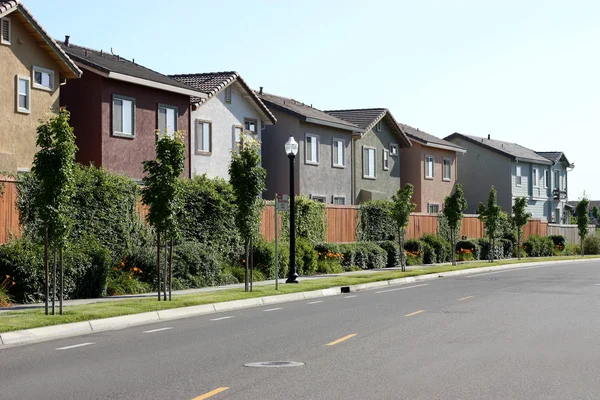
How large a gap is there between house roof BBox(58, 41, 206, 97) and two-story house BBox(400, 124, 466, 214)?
23.4m

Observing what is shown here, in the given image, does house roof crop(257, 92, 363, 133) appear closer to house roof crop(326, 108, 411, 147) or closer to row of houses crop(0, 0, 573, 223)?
row of houses crop(0, 0, 573, 223)

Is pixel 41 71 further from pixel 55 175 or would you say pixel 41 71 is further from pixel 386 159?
pixel 386 159

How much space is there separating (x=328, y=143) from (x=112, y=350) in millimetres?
36983

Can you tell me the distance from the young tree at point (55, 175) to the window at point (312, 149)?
1182 inches

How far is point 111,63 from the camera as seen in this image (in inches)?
1442

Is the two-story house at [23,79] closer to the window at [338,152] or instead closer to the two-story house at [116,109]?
the two-story house at [116,109]

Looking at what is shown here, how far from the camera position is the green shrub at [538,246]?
57.0m

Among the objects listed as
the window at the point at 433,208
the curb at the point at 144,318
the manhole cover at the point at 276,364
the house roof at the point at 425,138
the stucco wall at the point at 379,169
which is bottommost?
the curb at the point at 144,318

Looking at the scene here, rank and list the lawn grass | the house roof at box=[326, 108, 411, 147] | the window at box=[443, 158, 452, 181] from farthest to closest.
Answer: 1. the window at box=[443, 158, 452, 181]
2. the house roof at box=[326, 108, 411, 147]
3. the lawn grass

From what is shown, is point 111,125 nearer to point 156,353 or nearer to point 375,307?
point 375,307

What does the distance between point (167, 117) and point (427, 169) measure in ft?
86.8

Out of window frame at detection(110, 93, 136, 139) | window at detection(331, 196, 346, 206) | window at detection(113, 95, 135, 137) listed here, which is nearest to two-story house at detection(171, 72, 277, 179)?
window frame at detection(110, 93, 136, 139)

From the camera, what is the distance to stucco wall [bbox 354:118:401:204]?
5291 cm

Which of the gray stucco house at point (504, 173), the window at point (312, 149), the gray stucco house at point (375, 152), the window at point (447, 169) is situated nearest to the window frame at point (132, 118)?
the window at point (312, 149)
